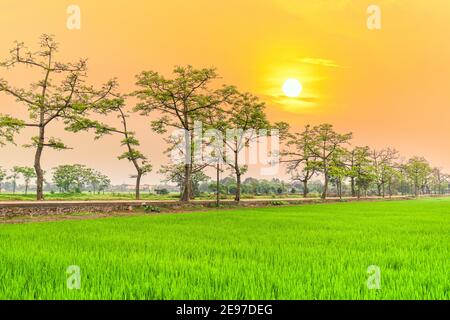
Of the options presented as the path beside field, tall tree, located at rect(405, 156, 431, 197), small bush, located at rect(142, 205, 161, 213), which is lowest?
small bush, located at rect(142, 205, 161, 213)

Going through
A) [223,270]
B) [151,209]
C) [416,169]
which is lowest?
[151,209]

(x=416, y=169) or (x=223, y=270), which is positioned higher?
(x=416, y=169)

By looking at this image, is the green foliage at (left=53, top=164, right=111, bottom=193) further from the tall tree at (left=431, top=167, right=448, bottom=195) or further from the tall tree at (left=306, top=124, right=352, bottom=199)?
the tall tree at (left=431, top=167, right=448, bottom=195)

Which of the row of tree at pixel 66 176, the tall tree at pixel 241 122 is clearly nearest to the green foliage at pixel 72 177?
the row of tree at pixel 66 176

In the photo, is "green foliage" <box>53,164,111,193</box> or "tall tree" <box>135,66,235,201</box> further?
"green foliage" <box>53,164,111,193</box>

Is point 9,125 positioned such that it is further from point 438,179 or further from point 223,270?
point 438,179

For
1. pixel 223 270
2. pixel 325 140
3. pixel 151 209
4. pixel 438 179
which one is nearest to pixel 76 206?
pixel 151 209

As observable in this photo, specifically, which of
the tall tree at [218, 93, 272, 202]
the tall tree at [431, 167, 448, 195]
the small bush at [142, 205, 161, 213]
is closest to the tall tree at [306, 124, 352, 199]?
the tall tree at [218, 93, 272, 202]

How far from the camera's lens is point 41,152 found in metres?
27.3

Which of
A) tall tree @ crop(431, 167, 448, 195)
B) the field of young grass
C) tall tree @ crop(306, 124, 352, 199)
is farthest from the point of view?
tall tree @ crop(431, 167, 448, 195)

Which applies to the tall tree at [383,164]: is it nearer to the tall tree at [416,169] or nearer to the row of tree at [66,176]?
the tall tree at [416,169]

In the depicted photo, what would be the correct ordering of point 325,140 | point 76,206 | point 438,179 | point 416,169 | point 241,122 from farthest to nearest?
point 438,179 < point 416,169 < point 325,140 < point 241,122 < point 76,206

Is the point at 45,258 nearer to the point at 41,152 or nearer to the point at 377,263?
the point at 377,263
